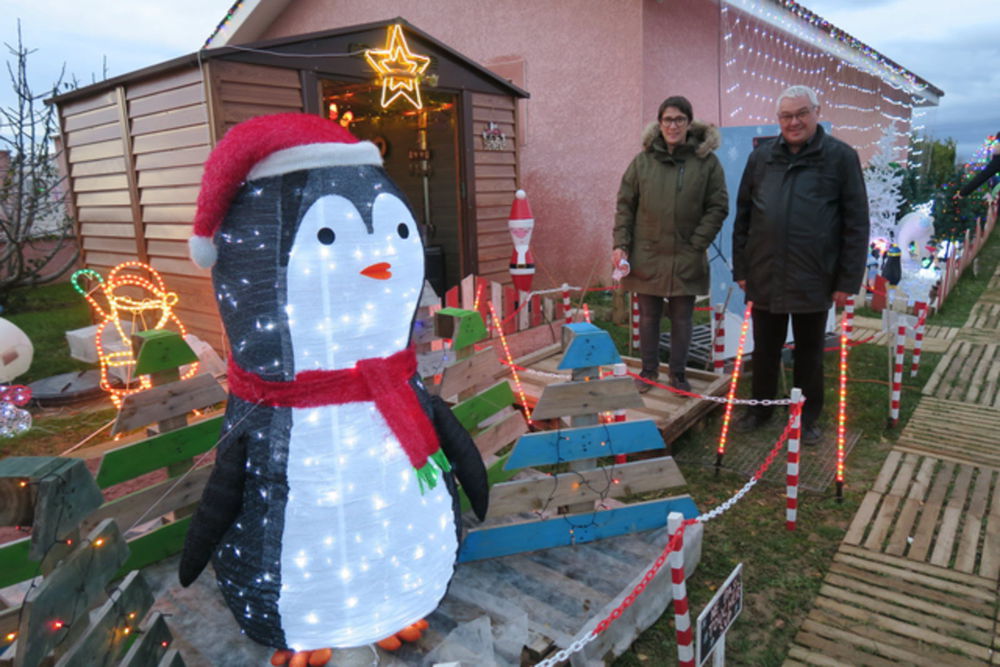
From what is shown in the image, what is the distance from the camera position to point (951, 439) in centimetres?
479

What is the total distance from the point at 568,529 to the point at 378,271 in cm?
163

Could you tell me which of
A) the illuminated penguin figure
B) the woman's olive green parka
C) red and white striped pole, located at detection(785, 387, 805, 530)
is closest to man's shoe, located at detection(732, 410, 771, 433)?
the woman's olive green parka

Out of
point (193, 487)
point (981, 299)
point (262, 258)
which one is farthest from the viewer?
point (981, 299)

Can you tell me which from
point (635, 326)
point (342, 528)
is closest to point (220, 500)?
point (342, 528)

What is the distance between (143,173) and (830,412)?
22.9 feet

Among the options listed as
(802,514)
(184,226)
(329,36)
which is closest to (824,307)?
(802,514)

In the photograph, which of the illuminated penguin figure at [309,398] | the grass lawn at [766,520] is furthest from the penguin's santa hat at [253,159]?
A: the grass lawn at [766,520]

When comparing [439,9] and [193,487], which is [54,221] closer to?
[439,9]

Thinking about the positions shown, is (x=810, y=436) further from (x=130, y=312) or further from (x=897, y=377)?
(x=130, y=312)

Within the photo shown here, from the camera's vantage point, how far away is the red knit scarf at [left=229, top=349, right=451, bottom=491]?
213cm

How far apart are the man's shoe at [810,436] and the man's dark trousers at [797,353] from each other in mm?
30

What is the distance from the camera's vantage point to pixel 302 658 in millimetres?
2238

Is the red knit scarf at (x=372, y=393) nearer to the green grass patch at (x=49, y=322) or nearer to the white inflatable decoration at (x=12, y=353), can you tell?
the white inflatable decoration at (x=12, y=353)

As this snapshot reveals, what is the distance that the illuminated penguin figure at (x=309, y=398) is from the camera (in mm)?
2098
